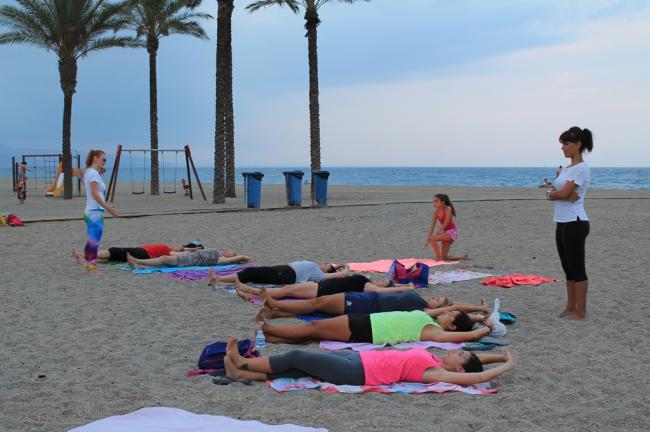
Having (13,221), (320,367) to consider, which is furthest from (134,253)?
(13,221)

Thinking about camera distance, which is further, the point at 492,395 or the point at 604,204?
the point at 604,204

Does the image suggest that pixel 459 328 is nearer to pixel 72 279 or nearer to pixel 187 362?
pixel 187 362

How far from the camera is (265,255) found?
1062 cm

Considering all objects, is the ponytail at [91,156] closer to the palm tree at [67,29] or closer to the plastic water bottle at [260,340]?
the plastic water bottle at [260,340]

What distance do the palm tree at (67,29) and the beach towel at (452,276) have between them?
20511mm

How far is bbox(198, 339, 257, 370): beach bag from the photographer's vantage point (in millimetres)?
4766

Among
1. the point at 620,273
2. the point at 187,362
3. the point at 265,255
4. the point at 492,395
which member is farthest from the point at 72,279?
the point at 620,273

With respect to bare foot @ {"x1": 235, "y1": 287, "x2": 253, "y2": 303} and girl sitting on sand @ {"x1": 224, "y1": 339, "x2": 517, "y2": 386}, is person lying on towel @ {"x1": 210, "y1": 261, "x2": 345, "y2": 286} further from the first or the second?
girl sitting on sand @ {"x1": 224, "y1": 339, "x2": 517, "y2": 386}

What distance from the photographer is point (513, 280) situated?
27.1 ft

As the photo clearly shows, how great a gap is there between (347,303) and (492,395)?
200 cm

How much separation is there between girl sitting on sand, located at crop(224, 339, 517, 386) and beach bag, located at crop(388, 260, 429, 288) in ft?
10.5

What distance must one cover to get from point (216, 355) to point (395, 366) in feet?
4.30

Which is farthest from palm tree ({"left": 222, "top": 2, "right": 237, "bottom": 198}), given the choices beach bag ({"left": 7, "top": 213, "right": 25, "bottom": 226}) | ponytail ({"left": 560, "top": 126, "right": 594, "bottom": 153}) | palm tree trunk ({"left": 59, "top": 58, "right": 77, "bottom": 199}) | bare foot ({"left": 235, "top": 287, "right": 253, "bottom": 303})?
ponytail ({"left": 560, "top": 126, "right": 594, "bottom": 153})

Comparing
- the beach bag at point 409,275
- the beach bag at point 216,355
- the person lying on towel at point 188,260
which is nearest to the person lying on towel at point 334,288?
the beach bag at point 409,275
